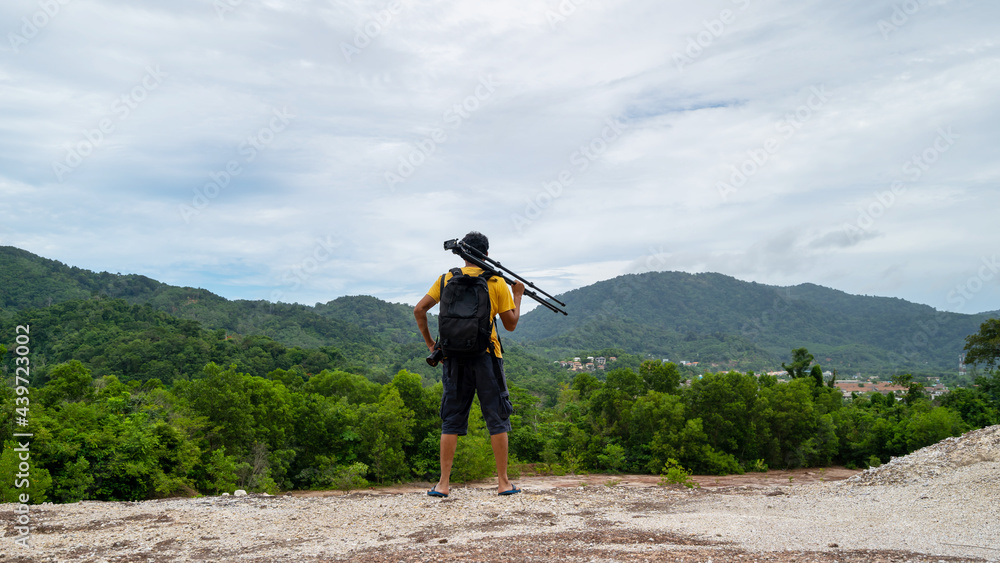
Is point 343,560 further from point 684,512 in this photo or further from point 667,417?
point 667,417

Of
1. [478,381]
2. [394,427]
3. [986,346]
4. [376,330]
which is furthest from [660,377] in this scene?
[376,330]

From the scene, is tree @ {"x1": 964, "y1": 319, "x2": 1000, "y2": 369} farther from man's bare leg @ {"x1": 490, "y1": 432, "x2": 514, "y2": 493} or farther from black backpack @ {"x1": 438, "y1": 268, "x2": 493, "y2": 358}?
black backpack @ {"x1": 438, "y1": 268, "x2": 493, "y2": 358}

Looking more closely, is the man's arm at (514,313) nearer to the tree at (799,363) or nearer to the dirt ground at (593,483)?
the dirt ground at (593,483)

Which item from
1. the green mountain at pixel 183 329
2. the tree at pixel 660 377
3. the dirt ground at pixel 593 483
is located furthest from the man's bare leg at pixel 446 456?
the green mountain at pixel 183 329

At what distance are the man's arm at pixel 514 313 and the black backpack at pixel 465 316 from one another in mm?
176

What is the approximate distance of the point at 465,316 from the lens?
5.23 meters

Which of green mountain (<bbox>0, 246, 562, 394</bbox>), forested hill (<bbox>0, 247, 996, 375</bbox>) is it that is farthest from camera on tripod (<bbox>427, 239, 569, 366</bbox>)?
forested hill (<bbox>0, 247, 996, 375</bbox>)

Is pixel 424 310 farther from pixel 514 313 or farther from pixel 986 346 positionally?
pixel 986 346

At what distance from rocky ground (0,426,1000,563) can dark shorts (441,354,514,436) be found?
28.8 inches

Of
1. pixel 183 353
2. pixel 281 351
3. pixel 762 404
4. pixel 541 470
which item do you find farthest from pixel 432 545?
pixel 281 351

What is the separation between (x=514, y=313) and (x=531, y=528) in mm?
1955

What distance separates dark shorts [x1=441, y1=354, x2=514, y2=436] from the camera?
5.43 m

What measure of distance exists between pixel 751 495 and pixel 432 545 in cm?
488

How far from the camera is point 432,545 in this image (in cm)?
384
